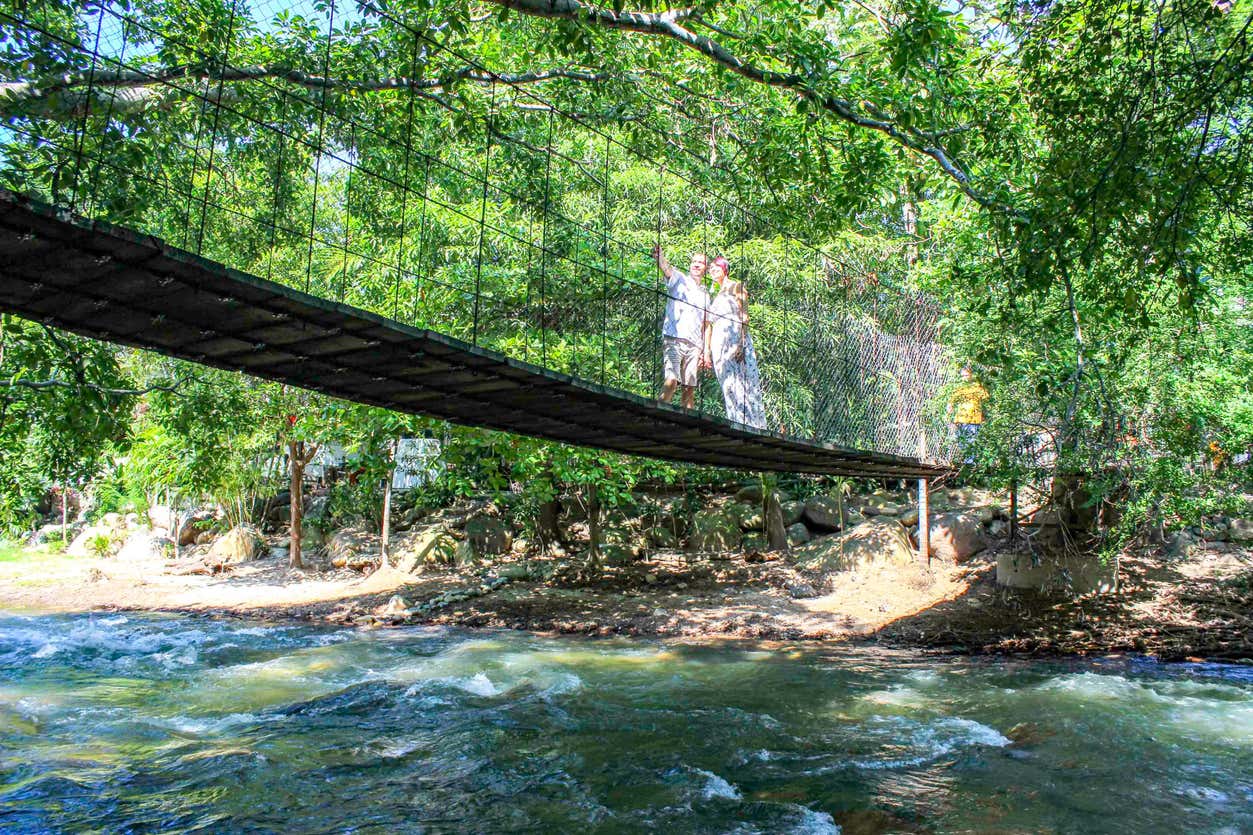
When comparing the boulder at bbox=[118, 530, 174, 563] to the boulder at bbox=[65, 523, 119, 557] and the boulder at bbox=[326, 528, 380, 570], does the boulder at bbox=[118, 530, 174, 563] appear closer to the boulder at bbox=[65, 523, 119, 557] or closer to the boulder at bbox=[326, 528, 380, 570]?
the boulder at bbox=[65, 523, 119, 557]

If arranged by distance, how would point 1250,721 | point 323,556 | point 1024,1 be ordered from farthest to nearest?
point 323,556 < point 1250,721 < point 1024,1

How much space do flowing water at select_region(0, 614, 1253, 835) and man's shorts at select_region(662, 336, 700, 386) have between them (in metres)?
1.82

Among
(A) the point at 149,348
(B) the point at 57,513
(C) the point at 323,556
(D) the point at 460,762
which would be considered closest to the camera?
(A) the point at 149,348

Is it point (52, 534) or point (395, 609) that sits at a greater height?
point (52, 534)

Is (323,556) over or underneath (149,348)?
underneath

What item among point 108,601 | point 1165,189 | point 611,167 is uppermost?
point 611,167

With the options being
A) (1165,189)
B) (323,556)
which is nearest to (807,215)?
(1165,189)

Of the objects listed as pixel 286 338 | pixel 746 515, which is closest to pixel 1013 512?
pixel 746 515

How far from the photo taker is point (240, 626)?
7539 mm

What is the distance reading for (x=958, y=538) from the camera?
324 inches

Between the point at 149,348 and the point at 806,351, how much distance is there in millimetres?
5238

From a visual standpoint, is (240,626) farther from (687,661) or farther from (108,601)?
(687,661)

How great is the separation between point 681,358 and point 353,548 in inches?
253

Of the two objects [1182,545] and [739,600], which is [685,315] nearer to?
[739,600]
